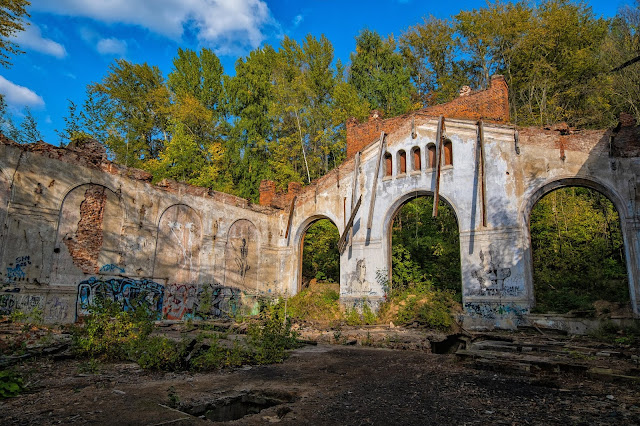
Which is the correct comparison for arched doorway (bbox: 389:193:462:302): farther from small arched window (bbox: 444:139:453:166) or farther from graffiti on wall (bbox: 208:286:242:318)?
graffiti on wall (bbox: 208:286:242:318)

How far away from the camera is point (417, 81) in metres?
31.5

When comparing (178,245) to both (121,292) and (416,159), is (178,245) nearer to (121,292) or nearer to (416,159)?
(121,292)

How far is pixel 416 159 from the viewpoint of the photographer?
16422 mm

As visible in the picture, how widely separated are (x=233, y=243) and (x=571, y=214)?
1574cm

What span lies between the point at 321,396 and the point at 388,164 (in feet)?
44.1

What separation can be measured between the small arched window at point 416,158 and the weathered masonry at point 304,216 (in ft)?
0.26

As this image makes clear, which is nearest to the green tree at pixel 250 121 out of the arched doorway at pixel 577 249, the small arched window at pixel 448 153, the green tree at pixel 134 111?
the green tree at pixel 134 111

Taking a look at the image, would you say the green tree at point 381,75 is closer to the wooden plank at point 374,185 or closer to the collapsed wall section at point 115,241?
the wooden plank at point 374,185

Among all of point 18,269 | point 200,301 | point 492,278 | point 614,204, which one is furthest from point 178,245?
point 614,204

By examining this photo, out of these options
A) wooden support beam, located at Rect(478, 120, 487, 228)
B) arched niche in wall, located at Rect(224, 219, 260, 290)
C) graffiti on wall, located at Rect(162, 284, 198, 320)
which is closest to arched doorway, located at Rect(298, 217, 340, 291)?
arched niche in wall, located at Rect(224, 219, 260, 290)

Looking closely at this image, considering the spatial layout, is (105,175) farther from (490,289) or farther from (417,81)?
(417,81)

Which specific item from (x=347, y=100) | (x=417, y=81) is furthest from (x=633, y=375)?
(x=417, y=81)

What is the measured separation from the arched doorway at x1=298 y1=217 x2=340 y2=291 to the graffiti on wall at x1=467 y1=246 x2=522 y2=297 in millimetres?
9402

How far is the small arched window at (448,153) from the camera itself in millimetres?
15430
